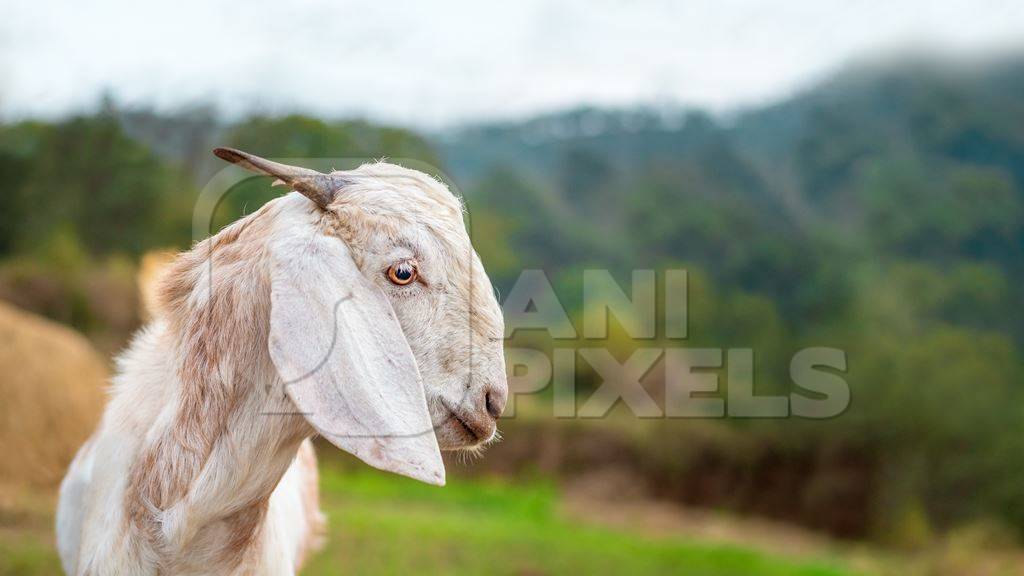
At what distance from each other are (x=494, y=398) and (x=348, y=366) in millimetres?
413

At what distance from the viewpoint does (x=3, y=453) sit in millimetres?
6586

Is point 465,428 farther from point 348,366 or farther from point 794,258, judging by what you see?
point 794,258

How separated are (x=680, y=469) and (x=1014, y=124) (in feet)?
28.4

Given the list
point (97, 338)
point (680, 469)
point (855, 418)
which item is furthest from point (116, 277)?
point (855, 418)

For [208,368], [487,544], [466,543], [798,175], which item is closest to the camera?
[208,368]

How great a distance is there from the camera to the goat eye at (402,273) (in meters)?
2.32

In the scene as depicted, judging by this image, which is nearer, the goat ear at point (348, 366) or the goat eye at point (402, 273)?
the goat ear at point (348, 366)

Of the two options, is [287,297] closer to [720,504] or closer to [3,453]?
[3,453]

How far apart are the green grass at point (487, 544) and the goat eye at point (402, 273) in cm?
535

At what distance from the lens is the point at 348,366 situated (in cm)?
215

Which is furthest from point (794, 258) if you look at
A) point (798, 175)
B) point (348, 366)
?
point (348, 366)

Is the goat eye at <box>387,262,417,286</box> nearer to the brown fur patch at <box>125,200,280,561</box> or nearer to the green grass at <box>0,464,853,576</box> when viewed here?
the brown fur patch at <box>125,200,280,561</box>

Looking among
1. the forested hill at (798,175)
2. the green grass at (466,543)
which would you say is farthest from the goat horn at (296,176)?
the forested hill at (798,175)

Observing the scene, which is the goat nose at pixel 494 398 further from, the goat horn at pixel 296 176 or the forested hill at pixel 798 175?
the forested hill at pixel 798 175
